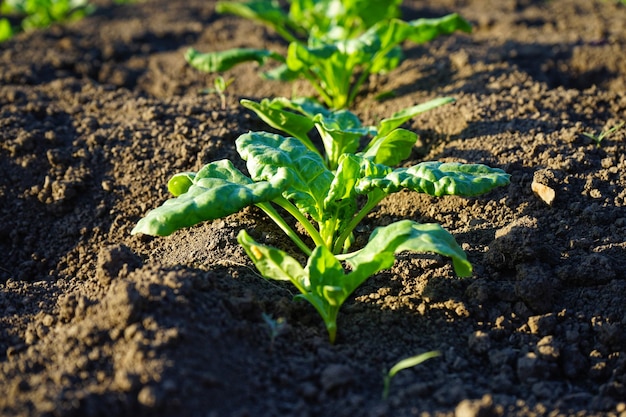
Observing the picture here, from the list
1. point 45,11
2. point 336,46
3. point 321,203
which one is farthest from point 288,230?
point 45,11

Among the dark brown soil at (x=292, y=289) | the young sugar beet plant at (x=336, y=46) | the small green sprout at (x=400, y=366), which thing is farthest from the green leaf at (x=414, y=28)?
the small green sprout at (x=400, y=366)

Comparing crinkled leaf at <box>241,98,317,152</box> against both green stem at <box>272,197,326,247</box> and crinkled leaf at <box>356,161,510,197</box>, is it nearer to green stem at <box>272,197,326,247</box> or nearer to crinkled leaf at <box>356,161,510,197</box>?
green stem at <box>272,197,326,247</box>

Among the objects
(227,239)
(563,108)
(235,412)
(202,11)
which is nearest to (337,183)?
(227,239)

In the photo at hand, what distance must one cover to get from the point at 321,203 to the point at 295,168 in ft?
0.63

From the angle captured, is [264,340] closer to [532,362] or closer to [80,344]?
[80,344]

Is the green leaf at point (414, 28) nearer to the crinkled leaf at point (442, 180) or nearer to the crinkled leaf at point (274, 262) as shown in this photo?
the crinkled leaf at point (442, 180)

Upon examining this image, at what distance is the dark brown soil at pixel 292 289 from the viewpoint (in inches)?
90.6

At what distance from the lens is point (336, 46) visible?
4.06 m

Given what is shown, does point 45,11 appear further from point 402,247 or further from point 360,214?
point 402,247

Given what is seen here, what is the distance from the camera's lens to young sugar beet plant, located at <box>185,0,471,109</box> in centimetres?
407

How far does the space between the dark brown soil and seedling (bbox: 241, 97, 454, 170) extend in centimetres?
29

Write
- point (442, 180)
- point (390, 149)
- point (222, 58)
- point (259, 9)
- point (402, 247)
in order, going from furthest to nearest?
point (259, 9) < point (222, 58) < point (390, 149) < point (442, 180) < point (402, 247)

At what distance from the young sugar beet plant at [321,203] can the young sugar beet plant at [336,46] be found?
1134 millimetres

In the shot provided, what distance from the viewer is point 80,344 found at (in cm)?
240
